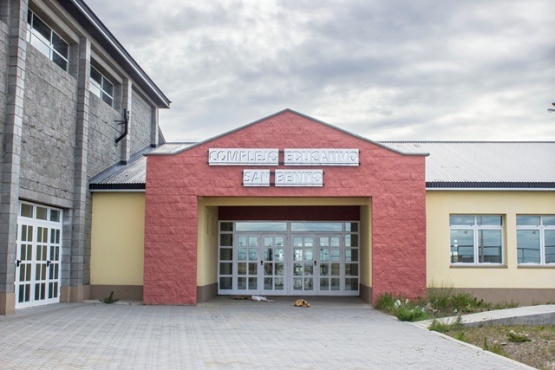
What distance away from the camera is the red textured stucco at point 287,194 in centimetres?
2028

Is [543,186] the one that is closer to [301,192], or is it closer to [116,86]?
[301,192]

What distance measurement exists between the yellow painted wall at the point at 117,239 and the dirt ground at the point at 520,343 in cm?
1102

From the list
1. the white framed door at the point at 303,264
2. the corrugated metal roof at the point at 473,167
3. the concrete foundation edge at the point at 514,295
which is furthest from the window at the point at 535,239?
the white framed door at the point at 303,264

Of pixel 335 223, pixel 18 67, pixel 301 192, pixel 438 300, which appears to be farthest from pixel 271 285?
pixel 18 67

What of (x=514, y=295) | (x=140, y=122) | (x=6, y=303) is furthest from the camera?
(x=140, y=122)

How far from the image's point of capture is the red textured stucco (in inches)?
798

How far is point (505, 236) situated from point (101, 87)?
47.3 feet

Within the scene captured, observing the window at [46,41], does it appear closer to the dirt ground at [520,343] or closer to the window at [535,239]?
the dirt ground at [520,343]

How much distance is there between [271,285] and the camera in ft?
82.2

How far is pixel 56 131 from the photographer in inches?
767

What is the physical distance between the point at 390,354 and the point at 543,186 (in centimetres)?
1214

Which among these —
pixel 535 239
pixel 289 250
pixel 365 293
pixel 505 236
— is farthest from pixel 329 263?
pixel 535 239

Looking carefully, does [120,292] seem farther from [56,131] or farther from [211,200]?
[56,131]

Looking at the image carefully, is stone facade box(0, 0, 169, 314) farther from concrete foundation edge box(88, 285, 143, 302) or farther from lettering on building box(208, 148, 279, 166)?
lettering on building box(208, 148, 279, 166)
